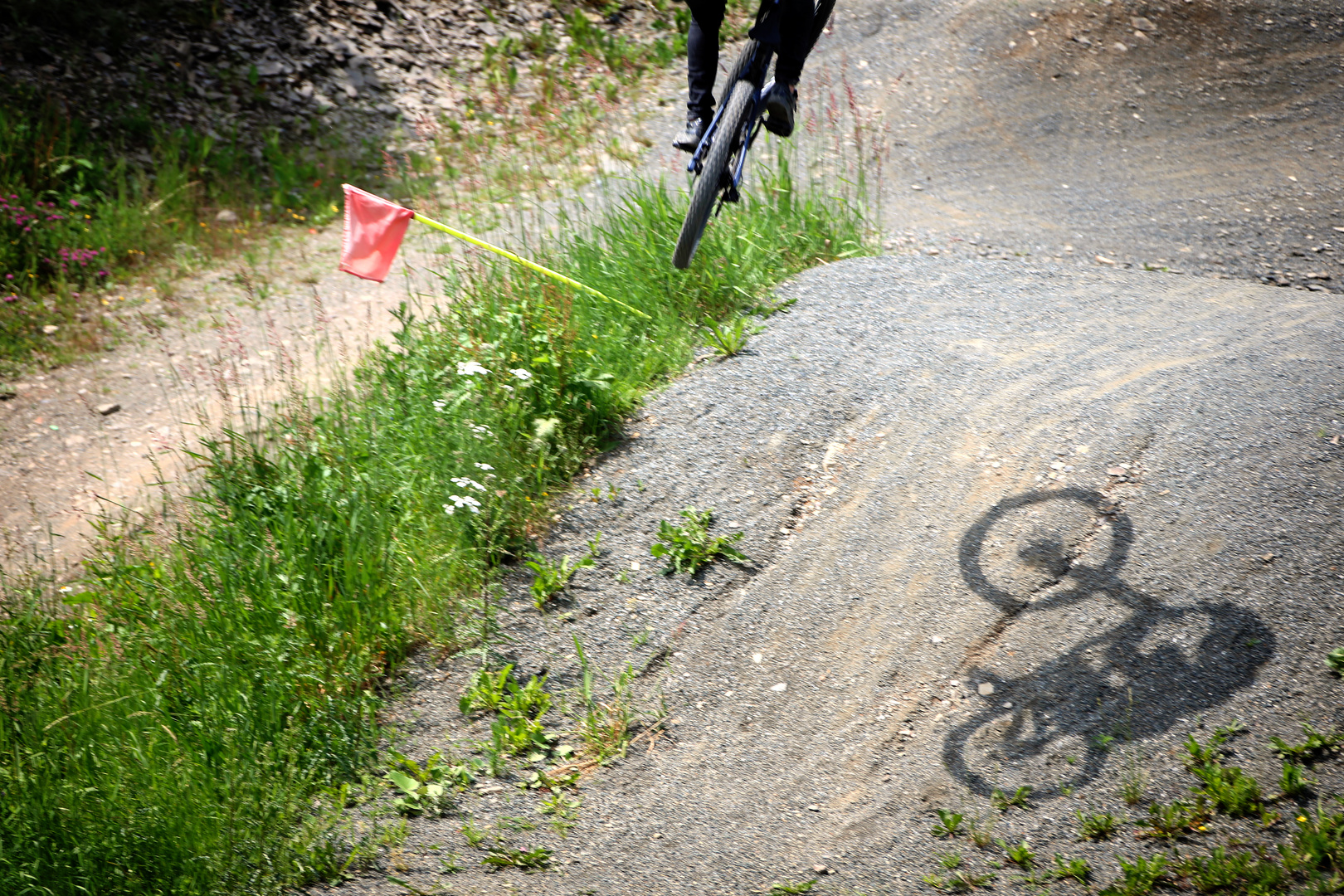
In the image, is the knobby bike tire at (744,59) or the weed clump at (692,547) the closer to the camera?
the weed clump at (692,547)

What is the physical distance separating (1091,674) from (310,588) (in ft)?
10.9

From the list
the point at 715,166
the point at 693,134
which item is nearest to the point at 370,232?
the point at 693,134

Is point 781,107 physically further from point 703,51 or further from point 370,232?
point 370,232

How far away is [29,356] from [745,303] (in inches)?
223

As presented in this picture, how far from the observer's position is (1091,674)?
3.13 metres

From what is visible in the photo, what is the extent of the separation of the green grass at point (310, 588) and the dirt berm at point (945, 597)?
32 cm

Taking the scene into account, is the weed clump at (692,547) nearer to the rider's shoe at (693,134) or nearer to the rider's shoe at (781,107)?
the rider's shoe at (693,134)

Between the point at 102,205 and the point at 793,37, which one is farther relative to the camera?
the point at 102,205

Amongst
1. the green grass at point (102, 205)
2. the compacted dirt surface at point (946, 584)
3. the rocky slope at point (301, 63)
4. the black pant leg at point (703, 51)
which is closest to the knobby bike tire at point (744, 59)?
the black pant leg at point (703, 51)

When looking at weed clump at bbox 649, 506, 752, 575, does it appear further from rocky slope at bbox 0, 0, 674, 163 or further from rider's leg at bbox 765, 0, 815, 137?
rocky slope at bbox 0, 0, 674, 163

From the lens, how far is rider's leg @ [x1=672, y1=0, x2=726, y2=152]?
14.3ft

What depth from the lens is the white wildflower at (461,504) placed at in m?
4.27

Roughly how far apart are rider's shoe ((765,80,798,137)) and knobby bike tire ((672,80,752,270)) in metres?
0.19

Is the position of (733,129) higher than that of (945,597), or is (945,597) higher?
(733,129)
